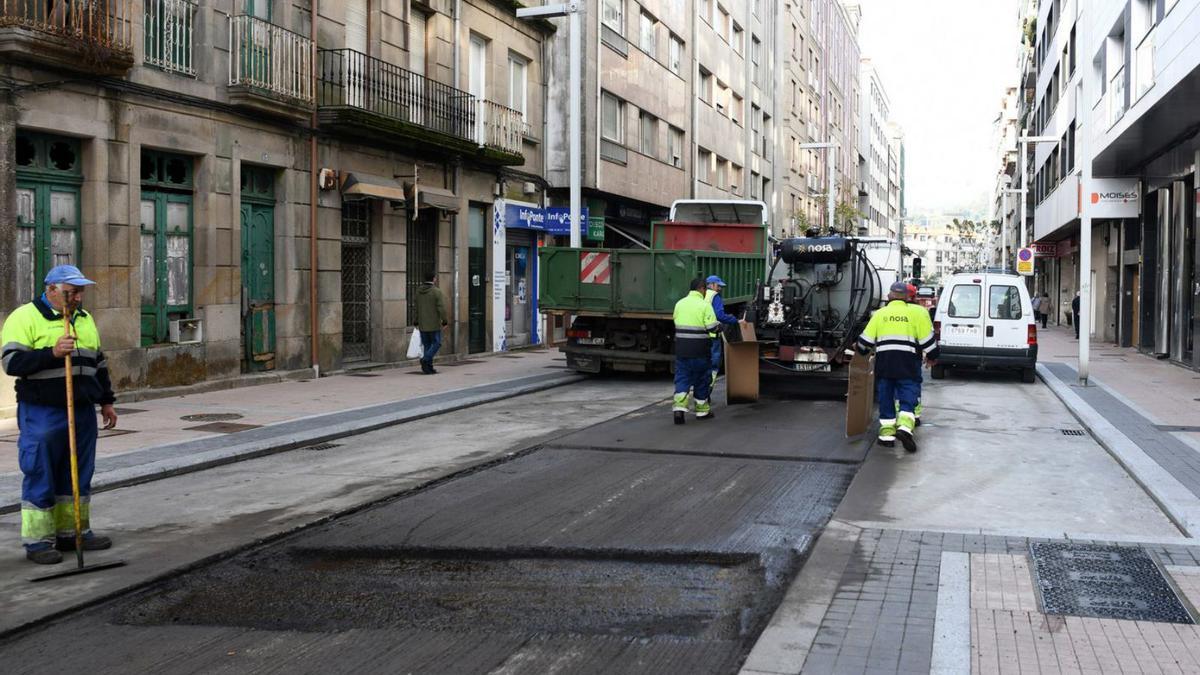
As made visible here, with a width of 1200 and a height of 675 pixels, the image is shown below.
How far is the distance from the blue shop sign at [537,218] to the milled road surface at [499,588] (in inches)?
664

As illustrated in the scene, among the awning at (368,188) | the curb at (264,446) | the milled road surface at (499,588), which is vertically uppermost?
the awning at (368,188)

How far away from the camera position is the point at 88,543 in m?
6.80

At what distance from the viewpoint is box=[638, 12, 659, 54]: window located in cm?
3344

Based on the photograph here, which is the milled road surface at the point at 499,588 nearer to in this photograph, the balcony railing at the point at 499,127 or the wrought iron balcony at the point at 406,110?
the wrought iron balcony at the point at 406,110

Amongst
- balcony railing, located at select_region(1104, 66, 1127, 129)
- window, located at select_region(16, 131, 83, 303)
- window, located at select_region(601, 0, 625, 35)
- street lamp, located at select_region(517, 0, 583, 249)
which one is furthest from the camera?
window, located at select_region(601, 0, 625, 35)

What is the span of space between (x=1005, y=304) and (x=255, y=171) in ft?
42.3

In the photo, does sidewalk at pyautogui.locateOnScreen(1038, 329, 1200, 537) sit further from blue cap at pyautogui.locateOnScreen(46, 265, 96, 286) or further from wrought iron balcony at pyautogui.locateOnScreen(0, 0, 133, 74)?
wrought iron balcony at pyautogui.locateOnScreen(0, 0, 133, 74)

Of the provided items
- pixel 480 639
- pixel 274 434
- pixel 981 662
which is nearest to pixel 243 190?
pixel 274 434

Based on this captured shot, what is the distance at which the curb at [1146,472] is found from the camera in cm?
759

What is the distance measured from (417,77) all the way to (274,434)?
36.0ft

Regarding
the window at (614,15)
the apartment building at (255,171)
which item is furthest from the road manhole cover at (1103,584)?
the window at (614,15)

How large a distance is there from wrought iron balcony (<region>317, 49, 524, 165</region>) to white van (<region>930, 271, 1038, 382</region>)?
33.1 feet

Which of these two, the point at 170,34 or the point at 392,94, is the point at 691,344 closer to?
the point at 170,34

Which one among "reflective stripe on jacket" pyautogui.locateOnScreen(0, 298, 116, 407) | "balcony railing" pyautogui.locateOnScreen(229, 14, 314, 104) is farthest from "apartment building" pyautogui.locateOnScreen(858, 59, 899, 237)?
"reflective stripe on jacket" pyautogui.locateOnScreen(0, 298, 116, 407)
